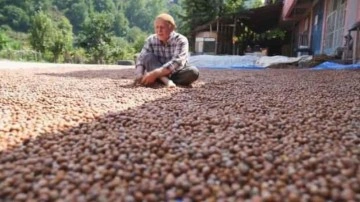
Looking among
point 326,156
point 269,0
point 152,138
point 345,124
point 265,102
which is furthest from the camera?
point 269,0

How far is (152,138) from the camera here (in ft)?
4.95

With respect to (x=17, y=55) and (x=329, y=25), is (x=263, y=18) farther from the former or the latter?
(x=17, y=55)

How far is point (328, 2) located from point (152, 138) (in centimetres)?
916

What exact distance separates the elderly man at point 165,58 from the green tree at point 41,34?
21.6 m

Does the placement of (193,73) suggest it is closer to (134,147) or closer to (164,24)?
(164,24)

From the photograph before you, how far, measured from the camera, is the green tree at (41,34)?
24.1m

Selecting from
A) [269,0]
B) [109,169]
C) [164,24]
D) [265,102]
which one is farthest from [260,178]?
[269,0]

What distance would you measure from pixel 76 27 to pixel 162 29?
48441 mm

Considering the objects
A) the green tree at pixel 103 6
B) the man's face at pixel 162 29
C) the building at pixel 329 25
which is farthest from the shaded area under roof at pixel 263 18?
the green tree at pixel 103 6

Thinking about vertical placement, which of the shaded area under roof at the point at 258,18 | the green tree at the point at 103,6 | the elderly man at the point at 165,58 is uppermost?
the green tree at the point at 103,6

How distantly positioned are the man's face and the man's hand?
1.11 feet

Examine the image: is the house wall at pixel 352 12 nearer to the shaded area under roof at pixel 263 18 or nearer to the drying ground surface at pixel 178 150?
the drying ground surface at pixel 178 150

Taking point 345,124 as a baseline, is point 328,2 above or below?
above

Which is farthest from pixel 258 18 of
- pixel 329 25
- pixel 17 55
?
pixel 17 55
